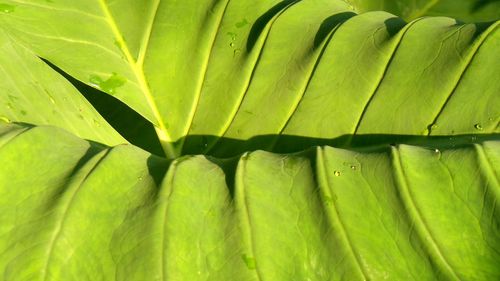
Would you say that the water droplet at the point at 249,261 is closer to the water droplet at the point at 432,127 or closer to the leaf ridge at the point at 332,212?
the leaf ridge at the point at 332,212

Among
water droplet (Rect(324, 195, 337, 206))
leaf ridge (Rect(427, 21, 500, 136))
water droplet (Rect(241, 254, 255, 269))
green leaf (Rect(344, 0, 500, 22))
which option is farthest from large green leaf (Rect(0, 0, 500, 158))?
green leaf (Rect(344, 0, 500, 22))

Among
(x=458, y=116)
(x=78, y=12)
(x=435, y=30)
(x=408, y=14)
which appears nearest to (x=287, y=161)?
(x=458, y=116)

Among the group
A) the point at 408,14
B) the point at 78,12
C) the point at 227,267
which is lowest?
the point at 408,14

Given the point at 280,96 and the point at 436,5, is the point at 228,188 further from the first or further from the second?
the point at 436,5

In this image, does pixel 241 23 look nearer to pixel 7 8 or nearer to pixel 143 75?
pixel 143 75

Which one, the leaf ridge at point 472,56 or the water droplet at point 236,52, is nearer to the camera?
the leaf ridge at point 472,56

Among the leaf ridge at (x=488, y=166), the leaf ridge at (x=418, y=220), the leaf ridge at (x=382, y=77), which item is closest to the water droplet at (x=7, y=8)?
the leaf ridge at (x=382, y=77)

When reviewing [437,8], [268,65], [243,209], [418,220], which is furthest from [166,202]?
[437,8]
